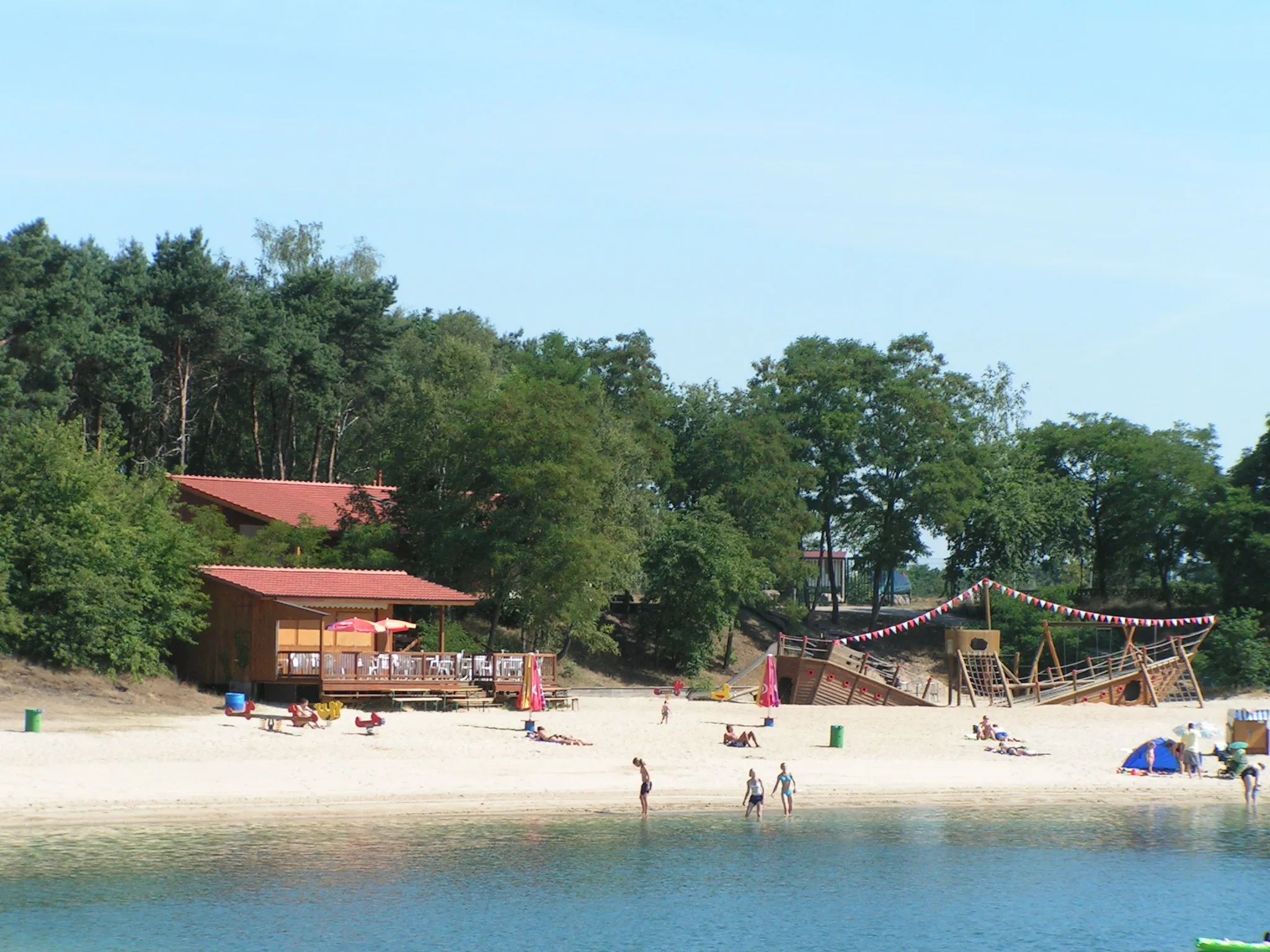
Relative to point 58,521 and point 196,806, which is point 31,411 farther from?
point 196,806

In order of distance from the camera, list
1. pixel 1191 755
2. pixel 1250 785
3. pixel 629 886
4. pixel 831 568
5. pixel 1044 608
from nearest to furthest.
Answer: pixel 629 886
pixel 1250 785
pixel 1191 755
pixel 1044 608
pixel 831 568

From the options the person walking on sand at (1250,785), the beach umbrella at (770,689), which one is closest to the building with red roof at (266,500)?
the beach umbrella at (770,689)

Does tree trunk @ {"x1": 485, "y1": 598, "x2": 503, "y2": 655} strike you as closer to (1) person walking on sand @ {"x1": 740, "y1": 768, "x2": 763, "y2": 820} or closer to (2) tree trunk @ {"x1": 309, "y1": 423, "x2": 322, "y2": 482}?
(2) tree trunk @ {"x1": 309, "y1": 423, "x2": 322, "y2": 482}

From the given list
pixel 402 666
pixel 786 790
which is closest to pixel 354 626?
pixel 402 666

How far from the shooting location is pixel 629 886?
2570 cm

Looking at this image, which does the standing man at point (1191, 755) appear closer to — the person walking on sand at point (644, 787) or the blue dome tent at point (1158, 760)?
the blue dome tent at point (1158, 760)

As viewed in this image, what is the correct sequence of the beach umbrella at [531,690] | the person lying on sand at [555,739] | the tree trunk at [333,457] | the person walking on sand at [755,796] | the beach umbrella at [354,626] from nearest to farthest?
1. the person walking on sand at [755,796]
2. the person lying on sand at [555,739]
3. the beach umbrella at [354,626]
4. the beach umbrella at [531,690]
5. the tree trunk at [333,457]

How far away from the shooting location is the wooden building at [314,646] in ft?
130

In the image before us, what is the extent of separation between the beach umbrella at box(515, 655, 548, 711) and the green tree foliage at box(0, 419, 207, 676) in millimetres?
9308

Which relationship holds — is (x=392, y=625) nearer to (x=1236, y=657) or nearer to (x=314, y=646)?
(x=314, y=646)

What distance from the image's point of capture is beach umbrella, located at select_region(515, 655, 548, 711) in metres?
41.7

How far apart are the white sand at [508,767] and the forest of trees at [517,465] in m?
6.41

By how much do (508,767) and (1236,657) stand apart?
3373 cm

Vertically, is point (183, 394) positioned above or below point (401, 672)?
above
